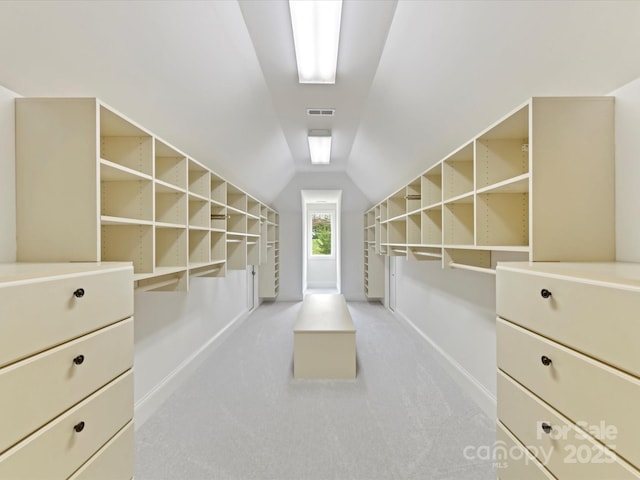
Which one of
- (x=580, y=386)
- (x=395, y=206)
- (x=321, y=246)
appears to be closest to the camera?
(x=580, y=386)

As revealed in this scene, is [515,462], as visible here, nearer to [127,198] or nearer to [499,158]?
[499,158]

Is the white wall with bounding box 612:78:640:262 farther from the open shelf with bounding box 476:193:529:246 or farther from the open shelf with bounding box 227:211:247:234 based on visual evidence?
the open shelf with bounding box 227:211:247:234

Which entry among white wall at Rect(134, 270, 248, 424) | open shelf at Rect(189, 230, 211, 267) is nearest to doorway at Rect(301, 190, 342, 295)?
white wall at Rect(134, 270, 248, 424)

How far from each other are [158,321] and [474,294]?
287 centimetres

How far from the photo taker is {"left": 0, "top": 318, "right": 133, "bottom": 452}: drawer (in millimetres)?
757

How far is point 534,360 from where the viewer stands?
1053 mm

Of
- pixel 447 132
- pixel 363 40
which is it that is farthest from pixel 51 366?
pixel 447 132

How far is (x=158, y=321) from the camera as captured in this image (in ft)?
8.42

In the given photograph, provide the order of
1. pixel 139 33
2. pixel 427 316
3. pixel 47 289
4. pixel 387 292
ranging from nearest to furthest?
pixel 47 289, pixel 139 33, pixel 427 316, pixel 387 292

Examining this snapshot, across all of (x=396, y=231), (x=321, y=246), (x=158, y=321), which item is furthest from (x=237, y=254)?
(x=321, y=246)

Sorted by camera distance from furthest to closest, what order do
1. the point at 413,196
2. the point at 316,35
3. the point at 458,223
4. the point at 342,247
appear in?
the point at 342,247 → the point at 413,196 → the point at 458,223 → the point at 316,35

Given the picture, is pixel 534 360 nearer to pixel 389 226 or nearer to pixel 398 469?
pixel 398 469

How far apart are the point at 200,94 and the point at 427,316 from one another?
3.64 meters

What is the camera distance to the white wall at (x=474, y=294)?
1302 mm
